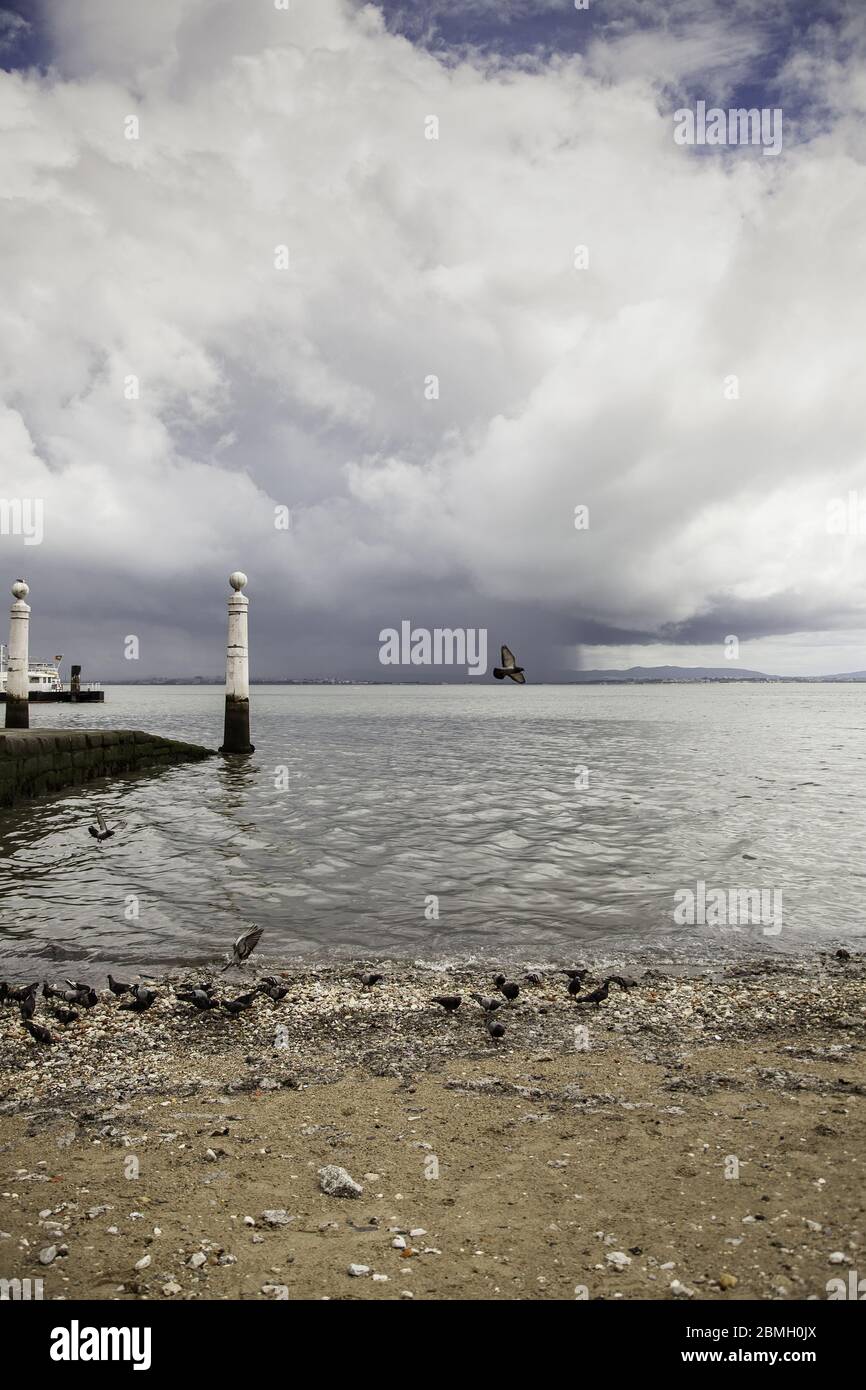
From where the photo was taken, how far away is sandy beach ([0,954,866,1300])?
3877 millimetres

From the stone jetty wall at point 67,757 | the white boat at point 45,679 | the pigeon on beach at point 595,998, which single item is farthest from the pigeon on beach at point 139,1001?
the white boat at point 45,679

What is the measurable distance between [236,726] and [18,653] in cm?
870

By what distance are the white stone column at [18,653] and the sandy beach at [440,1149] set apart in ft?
84.2

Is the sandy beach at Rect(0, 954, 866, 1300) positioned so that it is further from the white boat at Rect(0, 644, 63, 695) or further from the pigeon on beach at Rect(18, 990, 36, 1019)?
the white boat at Rect(0, 644, 63, 695)

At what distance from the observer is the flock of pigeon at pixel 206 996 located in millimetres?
7809

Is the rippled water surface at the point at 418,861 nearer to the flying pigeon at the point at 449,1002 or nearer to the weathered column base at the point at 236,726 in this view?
the weathered column base at the point at 236,726

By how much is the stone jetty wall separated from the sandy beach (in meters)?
15.4

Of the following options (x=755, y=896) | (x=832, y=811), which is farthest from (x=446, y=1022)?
(x=832, y=811)

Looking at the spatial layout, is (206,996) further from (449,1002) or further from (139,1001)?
(449,1002)

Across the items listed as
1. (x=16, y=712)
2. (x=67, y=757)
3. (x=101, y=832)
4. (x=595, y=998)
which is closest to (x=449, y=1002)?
(x=595, y=998)

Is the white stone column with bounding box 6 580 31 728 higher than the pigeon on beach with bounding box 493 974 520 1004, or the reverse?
the white stone column with bounding box 6 580 31 728

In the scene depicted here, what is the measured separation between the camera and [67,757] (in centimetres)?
2453

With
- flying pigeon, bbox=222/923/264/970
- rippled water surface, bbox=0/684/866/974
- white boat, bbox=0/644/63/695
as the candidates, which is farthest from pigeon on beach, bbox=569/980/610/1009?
white boat, bbox=0/644/63/695
